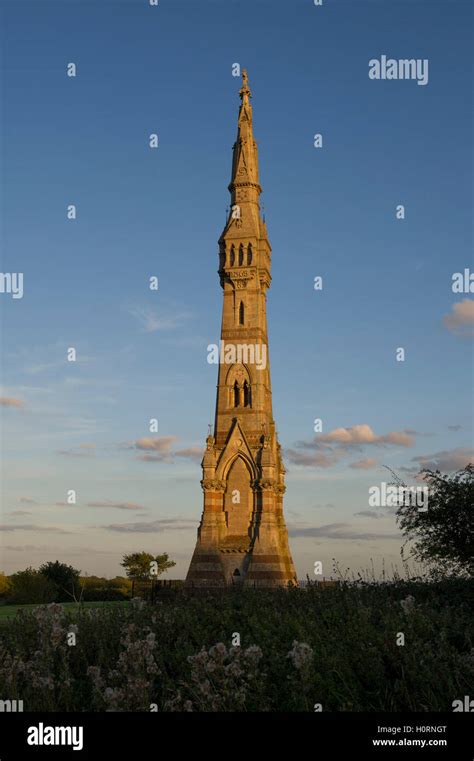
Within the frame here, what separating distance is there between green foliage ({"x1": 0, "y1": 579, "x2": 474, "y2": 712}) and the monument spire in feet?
116

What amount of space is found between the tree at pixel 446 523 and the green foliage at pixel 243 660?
55.8 ft

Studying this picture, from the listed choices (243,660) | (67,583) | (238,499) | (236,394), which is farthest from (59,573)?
(243,660)

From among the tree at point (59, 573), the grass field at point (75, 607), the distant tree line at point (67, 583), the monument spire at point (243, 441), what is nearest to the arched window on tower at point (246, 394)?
the monument spire at point (243, 441)

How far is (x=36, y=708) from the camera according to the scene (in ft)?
29.9

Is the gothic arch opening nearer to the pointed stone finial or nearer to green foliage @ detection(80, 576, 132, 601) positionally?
green foliage @ detection(80, 576, 132, 601)

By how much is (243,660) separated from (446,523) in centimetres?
2664

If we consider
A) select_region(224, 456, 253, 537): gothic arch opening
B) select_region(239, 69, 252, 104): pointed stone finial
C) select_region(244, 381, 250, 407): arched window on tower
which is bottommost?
select_region(224, 456, 253, 537): gothic arch opening

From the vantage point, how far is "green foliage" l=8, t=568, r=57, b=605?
39347 millimetres

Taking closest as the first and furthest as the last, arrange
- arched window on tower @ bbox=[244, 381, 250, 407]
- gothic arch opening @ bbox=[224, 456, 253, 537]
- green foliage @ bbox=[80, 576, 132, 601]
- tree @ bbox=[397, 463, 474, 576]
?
1. tree @ bbox=[397, 463, 474, 576]
2. green foliage @ bbox=[80, 576, 132, 601]
3. gothic arch opening @ bbox=[224, 456, 253, 537]
4. arched window on tower @ bbox=[244, 381, 250, 407]

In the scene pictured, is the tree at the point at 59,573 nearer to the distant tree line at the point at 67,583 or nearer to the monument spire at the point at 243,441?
the distant tree line at the point at 67,583

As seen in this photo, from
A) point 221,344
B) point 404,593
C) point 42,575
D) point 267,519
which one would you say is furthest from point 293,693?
point 221,344

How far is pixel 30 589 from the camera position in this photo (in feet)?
132

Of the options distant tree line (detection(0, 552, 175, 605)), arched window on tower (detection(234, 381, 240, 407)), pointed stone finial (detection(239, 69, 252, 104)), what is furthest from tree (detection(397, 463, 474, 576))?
pointed stone finial (detection(239, 69, 252, 104))

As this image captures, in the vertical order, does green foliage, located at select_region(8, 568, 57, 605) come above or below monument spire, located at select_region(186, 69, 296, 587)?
below
